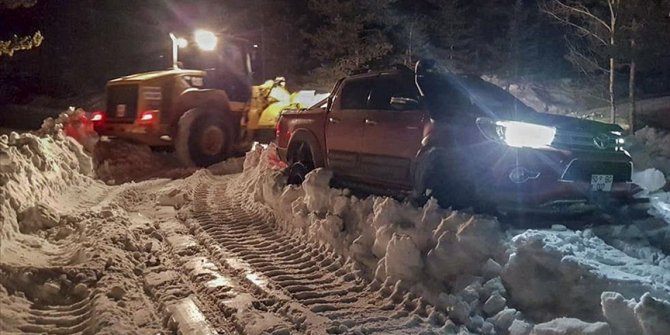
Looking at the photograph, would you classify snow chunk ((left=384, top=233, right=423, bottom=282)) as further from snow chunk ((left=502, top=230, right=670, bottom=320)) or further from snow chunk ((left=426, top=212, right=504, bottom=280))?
snow chunk ((left=502, top=230, right=670, bottom=320))

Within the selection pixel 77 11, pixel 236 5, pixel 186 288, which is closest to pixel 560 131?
pixel 186 288

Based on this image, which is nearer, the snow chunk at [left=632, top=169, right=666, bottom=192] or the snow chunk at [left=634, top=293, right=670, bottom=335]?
the snow chunk at [left=634, top=293, right=670, bottom=335]

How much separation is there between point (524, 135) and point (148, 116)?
9462mm

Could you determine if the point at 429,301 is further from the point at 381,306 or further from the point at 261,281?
the point at 261,281

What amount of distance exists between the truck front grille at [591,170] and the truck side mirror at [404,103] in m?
Answer: 1.91

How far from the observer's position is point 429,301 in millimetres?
5613

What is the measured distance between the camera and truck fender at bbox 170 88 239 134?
14469 millimetres

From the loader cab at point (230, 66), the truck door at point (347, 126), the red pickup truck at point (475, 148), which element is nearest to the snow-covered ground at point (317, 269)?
the red pickup truck at point (475, 148)

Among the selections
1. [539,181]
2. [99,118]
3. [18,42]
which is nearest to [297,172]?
[539,181]

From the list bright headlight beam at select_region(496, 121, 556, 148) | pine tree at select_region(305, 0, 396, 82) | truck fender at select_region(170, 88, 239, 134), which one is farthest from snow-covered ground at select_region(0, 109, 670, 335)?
pine tree at select_region(305, 0, 396, 82)

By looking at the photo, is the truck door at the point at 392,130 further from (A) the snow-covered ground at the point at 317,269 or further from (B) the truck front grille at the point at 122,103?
(B) the truck front grille at the point at 122,103

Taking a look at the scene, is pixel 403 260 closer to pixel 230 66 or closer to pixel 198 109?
pixel 198 109

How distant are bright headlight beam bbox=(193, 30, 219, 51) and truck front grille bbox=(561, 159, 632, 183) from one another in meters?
10.4

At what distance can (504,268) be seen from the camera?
5.47 metres
